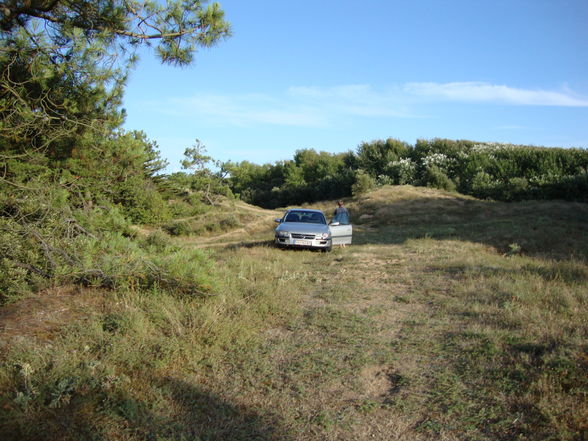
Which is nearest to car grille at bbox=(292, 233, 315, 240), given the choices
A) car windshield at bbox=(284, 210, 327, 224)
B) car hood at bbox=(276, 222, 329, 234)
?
car hood at bbox=(276, 222, 329, 234)

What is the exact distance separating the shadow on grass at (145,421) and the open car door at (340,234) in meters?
10.4

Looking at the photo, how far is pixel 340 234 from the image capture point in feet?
49.1

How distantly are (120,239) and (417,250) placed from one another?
30.2ft

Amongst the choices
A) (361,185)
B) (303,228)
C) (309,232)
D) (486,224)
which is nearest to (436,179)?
(361,185)

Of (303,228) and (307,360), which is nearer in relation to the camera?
Answer: (307,360)

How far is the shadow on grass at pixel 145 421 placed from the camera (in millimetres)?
3760

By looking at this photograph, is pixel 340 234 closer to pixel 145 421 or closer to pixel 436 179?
pixel 145 421

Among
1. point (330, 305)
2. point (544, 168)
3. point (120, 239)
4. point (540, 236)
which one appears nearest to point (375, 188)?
point (544, 168)

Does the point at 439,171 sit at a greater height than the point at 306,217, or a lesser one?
greater

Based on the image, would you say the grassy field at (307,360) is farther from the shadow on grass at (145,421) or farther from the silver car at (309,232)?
the silver car at (309,232)

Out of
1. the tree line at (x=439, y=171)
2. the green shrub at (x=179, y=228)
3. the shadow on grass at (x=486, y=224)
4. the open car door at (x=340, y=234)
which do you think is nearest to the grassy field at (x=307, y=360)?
the shadow on grass at (x=486, y=224)

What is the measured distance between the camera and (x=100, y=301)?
6801 millimetres

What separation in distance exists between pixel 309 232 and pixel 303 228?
0.31m

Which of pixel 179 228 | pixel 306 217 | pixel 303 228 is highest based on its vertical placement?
pixel 306 217
